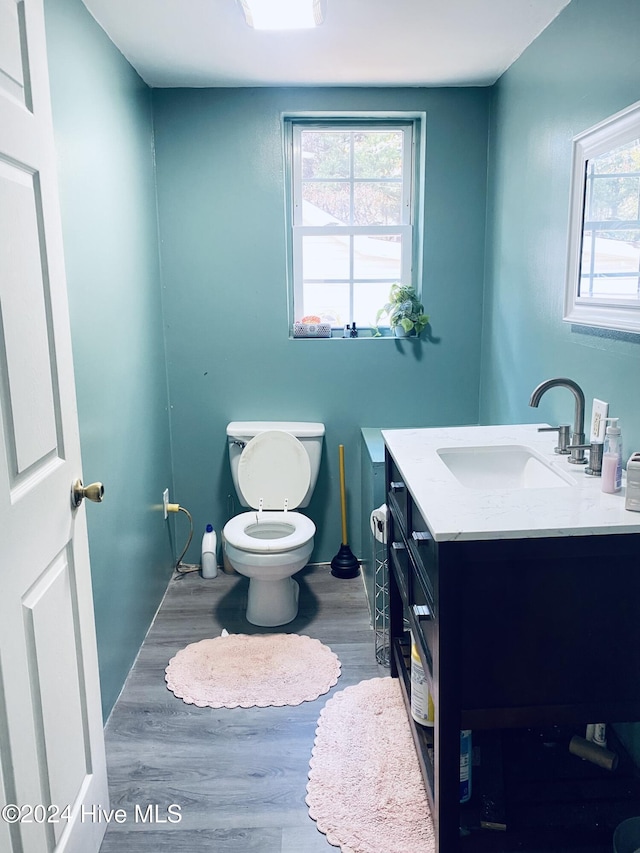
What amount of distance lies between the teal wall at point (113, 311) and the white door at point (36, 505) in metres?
0.50

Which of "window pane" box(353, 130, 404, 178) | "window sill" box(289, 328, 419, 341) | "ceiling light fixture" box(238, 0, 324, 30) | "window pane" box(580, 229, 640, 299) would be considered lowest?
"window sill" box(289, 328, 419, 341)

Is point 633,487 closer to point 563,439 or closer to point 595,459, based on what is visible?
point 595,459

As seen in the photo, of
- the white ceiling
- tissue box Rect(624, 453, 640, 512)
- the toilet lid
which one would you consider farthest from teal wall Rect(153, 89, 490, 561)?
tissue box Rect(624, 453, 640, 512)

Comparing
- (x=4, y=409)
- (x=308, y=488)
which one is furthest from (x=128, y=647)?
(x=4, y=409)

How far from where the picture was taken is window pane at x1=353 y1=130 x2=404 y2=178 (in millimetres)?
3129

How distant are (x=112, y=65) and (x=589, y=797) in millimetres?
2794

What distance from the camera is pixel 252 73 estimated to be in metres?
2.76

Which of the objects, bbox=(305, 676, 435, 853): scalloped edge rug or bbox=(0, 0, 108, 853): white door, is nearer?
bbox=(0, 0, 108, 853): white door

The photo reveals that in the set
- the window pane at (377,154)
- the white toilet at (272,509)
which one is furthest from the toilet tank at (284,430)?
the window pane at (377,154)

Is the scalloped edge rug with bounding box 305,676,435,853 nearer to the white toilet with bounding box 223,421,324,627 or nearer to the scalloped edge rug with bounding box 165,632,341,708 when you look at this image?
the scalloped edge rug with bounding box 165,632,341,708

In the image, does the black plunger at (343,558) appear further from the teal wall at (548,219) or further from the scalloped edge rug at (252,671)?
the teal wall at (548,219)

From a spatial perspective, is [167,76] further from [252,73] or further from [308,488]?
[308,488]

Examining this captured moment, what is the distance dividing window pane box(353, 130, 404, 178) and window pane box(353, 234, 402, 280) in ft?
0.98

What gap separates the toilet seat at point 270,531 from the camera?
265 cm
